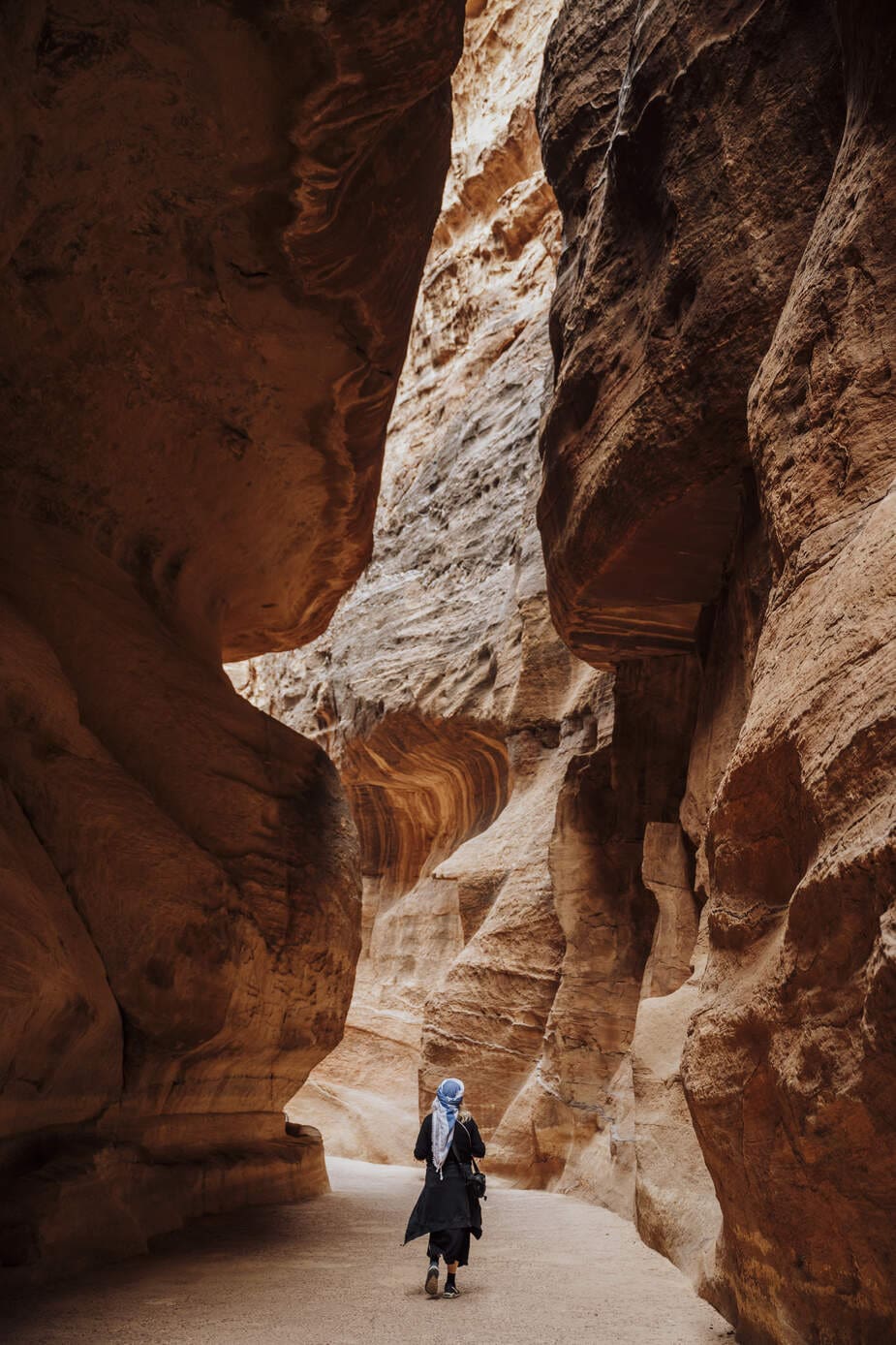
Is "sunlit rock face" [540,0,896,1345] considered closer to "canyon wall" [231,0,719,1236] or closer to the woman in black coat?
the woman in black coat

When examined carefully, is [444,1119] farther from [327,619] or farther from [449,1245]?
[327,619]

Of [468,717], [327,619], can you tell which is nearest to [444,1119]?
[327,619]

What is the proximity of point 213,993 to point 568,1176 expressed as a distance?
5594mm

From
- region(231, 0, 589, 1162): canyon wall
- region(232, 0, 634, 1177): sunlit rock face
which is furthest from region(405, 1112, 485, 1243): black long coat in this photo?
region(231, 0, 589, 1162): canyon wall

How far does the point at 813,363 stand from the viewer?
4379 mm

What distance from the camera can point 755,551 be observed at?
6.69 metres

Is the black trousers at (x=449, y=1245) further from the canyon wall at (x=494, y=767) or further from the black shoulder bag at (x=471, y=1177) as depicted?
the canyon wall at (x=494, y=767)

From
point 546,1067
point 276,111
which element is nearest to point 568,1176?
point 546,1067

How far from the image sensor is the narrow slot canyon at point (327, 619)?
3.94 meters

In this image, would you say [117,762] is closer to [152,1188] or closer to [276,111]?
[152,1188]

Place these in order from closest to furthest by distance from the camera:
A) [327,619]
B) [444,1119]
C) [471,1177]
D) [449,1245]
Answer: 1. [449,1245]
2. [471,1177]
3. [444,1119]
4. [327,619]

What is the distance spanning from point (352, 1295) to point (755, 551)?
4.63m

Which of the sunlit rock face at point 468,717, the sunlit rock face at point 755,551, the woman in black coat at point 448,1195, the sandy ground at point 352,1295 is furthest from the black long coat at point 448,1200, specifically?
the sunlit rock face at point 468,717

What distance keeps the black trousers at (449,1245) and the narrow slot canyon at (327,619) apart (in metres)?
0.23
